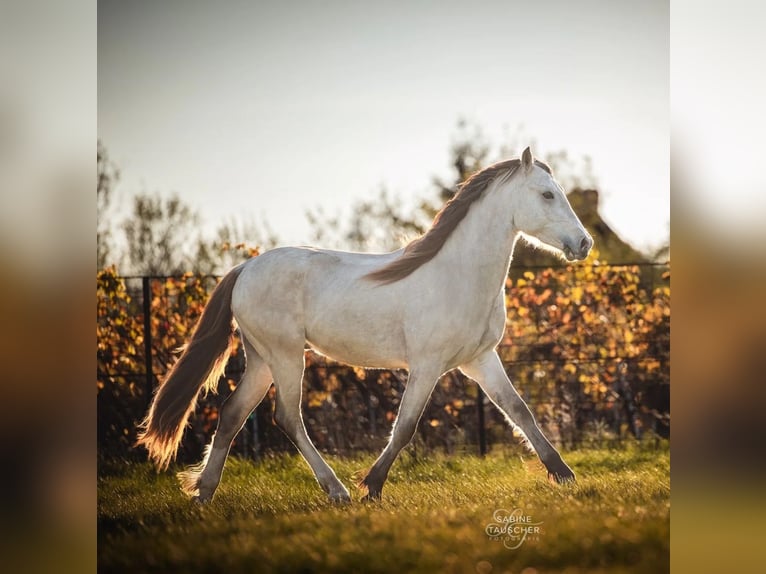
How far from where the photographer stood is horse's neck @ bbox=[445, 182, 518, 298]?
179 inches

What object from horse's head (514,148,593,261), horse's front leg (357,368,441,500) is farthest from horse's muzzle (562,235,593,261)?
horse's front leg (357,368,441,500)

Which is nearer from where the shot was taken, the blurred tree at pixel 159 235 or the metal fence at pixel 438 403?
the blurred tree at pixel 159 235

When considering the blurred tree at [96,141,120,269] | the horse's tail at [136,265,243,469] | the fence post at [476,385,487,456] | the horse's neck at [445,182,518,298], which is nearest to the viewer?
the horse's neck at [445,182,518,298]

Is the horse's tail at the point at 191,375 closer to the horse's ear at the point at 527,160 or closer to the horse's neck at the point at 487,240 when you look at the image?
the horse's neck at the point at 487,240

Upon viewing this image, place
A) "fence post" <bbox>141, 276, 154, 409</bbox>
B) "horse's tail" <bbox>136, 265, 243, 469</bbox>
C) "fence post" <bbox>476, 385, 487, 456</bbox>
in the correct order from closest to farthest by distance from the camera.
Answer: "horse's tail" <bbox>136, 265, 243, 469</bbox>
"fence post" <bbox>141, 276, 154, 409</bbox>
"fence post" <bbox>476, 385, 487, 456</bbox>

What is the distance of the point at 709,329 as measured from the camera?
13.5ft

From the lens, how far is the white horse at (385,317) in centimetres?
450

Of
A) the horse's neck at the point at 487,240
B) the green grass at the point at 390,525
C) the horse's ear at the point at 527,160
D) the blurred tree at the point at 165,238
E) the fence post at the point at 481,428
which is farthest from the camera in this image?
the fence post at the point at 481,428

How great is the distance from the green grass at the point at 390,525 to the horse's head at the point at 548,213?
4.32 ft

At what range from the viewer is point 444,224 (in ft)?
15.0

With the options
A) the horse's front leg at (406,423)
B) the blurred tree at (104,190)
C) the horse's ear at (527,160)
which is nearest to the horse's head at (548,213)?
the horse's ear at (527,160)

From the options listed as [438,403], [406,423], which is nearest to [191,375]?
[406,423]

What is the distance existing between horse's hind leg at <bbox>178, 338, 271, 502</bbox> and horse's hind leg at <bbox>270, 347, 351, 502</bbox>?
0.47 feet

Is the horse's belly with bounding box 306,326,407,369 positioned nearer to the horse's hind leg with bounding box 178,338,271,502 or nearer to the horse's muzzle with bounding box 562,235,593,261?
the horse's hind leg with bounding box 178,338,271,502
